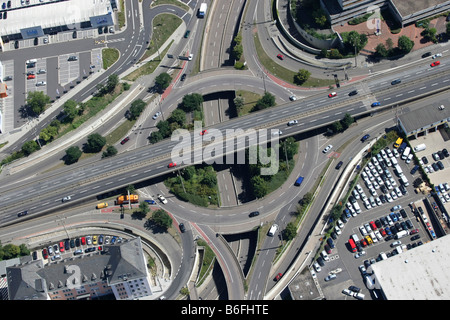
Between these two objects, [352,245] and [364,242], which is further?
[352,245]

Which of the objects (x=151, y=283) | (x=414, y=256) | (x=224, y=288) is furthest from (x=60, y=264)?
(x=414, y=256)

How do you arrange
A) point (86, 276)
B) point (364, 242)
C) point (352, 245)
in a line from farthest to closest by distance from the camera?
point (352, 245) < point (364, 242) < point (86, 276)

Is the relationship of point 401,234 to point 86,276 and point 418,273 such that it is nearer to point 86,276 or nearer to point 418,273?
point 418,273

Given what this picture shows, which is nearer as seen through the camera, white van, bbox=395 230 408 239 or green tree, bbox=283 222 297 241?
white van, bbox=395 230 408 239

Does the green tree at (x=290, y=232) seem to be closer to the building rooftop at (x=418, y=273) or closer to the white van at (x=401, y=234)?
the building rooftop at (x=418, y=273)

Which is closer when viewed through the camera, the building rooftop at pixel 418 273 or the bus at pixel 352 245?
the building rooftop at pixel 418 273

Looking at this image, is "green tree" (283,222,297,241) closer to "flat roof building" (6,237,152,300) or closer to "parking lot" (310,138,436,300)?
"parking lot" (310,138,436,300)

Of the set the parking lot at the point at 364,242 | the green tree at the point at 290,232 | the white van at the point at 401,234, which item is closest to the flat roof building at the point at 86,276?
the green tree at the point at 290,232

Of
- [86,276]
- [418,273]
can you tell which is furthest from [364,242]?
[86,276]

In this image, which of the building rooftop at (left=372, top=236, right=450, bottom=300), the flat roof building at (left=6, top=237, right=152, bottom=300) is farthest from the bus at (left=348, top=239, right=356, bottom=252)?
the flat roof building at (left=6, top=237, right=152, bottom=300)
